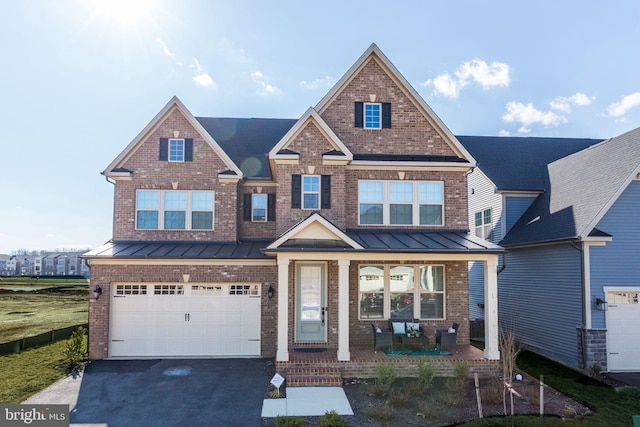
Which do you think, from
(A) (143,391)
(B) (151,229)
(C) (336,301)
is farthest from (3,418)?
(C) (336,301)

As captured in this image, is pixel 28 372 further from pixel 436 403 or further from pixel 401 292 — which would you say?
pixel 401 292

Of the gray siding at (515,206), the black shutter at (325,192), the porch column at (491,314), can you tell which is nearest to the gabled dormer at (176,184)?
the black shutter at (325,192)

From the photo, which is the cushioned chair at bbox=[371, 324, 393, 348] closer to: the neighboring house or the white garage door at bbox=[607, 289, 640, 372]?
the neighboring house

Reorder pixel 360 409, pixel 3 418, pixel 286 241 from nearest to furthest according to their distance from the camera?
pixel 3 418
pixel 360 409
pixel 286 241

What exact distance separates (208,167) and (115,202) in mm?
3369

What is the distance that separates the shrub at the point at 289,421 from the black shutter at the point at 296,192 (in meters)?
6.58

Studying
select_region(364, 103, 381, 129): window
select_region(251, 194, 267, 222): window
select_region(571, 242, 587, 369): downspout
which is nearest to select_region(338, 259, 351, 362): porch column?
select_region(251, 194, 267, 222): window

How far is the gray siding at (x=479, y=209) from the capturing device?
56.0 feet

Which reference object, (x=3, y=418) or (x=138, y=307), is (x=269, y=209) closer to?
(x=138, y=307)

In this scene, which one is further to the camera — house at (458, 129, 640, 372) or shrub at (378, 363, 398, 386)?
house at (458, 129, 640, 372)

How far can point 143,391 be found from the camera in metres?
9.70

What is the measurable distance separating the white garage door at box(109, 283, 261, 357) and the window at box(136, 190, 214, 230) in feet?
6.95

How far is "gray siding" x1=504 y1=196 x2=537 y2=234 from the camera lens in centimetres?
1667

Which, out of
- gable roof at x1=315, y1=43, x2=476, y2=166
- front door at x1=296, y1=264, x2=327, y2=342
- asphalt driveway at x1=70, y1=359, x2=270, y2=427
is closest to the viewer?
asphalt driveway at x1=70, y1=359, x2=270, y2=427
